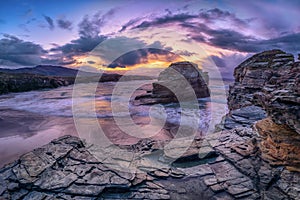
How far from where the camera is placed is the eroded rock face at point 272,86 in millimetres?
5848

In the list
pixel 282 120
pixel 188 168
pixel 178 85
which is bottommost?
pixel 188 168

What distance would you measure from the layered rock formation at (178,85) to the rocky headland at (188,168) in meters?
18.4

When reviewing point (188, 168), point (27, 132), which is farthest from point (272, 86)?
point (27, 132)

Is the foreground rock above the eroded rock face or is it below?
below

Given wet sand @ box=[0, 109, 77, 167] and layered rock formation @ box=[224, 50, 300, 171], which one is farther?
wet sand @ box=[0, 109, 77, 167]

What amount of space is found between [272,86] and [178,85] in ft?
73.3

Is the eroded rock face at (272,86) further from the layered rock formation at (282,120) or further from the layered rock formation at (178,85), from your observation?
the layered rock formation at (178,85)

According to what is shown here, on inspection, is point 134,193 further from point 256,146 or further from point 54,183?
point 256,146

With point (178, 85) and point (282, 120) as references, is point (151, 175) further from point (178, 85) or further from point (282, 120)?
point (178, 85)

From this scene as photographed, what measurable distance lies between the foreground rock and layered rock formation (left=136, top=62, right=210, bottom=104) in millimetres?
18495

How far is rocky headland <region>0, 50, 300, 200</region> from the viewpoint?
6155mm

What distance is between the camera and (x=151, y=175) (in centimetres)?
725

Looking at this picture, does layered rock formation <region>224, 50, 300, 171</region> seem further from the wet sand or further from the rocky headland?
the wet sand

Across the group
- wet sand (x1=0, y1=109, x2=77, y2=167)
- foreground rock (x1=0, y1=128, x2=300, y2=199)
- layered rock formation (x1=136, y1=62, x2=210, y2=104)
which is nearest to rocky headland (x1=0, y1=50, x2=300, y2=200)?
foreground rock (x1=0, y1=128, x2=300, y2=199)
